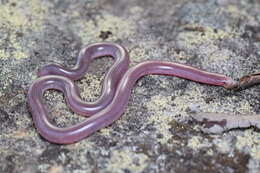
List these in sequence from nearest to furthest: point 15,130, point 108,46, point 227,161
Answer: point 227,161 < point 15,130 < point 108,46

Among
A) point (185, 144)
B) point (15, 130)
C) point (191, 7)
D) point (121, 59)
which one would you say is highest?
point (191, 7)

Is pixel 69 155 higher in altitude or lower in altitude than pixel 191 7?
lower

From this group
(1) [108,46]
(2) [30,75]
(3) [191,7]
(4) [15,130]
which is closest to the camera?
(4) [15,130]

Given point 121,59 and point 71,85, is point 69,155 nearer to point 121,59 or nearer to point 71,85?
point 71,85

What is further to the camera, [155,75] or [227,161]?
[155,75]

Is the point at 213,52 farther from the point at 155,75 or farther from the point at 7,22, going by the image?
the point at 7,22

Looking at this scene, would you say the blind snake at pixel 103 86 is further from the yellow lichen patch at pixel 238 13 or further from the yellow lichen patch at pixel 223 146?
the yellow lichen patch at pixel 238 13

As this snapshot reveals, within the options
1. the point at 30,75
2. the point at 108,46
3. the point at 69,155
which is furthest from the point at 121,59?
the point at 69,155
